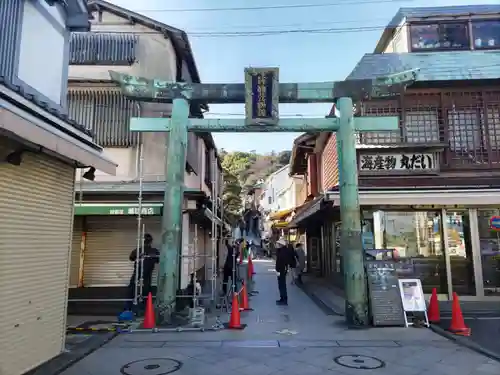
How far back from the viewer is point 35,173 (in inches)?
239

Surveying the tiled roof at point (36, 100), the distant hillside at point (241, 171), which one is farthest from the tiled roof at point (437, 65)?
the distant hillside at point (241, 171)

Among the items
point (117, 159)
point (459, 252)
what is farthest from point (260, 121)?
point (459, 252)

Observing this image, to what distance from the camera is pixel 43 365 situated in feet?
19.8

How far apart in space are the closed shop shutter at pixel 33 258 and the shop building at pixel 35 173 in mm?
14

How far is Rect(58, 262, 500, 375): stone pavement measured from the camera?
5.95 m

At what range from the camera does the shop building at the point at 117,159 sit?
431 inches

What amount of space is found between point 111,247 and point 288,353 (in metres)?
6.75

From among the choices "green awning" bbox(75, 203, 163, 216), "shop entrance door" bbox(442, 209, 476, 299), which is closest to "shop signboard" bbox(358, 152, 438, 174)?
"shop entrance door" bbox(442, 209, 476, 299)

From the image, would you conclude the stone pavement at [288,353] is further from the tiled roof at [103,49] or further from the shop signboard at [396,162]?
the tiled roof at [103,49]

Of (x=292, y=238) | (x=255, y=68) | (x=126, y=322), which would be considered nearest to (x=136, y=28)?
(x=255, y=68)

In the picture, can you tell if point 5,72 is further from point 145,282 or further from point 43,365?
point 145,282

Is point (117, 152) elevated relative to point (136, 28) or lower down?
lower down

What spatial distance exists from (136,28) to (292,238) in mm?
26041

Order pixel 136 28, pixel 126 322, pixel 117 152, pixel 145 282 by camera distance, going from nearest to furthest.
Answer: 1. pixel 126 322
2. pixel 145 282
3. pixel 117 152
4. pixel 136 28
